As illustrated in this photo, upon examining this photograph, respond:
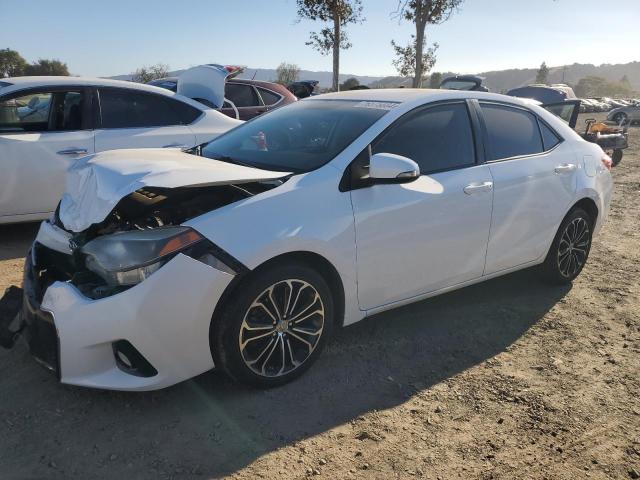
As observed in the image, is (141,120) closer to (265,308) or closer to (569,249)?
(265,308)

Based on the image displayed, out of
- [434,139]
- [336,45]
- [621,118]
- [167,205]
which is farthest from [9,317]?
[336,45]

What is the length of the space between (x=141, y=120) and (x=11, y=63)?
4374cm

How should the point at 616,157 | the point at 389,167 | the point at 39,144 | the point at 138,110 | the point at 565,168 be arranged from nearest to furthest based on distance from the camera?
the point at 389,167, the point at 565,168, the point at 39,144, the point at 138,110, the point at 616,157

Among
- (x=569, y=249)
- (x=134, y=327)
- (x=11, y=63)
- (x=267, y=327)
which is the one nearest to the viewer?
(x=134, y=327)

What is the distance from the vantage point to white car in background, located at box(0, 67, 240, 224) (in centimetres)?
518

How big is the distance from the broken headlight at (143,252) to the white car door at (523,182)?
7.16 ft

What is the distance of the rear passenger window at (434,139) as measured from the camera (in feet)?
11.5

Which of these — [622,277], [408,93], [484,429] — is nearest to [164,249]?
[484,429]

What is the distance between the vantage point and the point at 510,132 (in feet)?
13.7

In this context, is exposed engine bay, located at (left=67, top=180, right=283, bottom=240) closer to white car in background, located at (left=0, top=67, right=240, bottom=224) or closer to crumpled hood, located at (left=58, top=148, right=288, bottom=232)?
crumpled hood, located at (left=58, top=148, right=288, bottom=232)

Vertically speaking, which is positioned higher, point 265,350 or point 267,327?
point 267,327

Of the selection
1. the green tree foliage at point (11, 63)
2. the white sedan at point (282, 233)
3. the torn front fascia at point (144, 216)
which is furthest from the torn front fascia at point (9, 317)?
the green tree foliage at point (11, 63)

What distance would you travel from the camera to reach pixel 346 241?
10.1 ft

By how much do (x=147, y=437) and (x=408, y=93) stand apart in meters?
2.75
